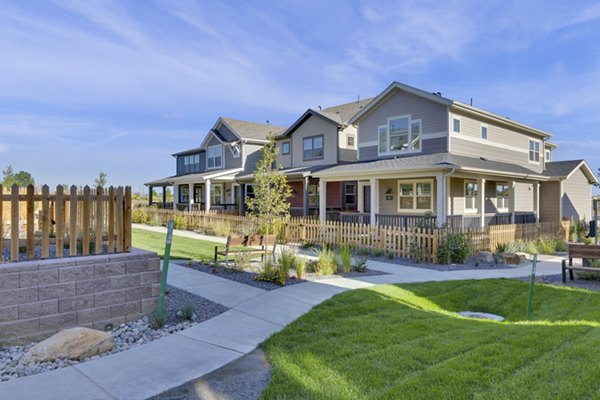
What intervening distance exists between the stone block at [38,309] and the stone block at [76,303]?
0.25ft

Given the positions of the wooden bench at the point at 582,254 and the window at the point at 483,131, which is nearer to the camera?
the wooden bench at the point at 582,254

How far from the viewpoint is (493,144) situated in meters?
21.1

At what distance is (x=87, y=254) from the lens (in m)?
6.23

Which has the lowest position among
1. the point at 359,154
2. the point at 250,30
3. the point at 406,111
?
the point at 359,154

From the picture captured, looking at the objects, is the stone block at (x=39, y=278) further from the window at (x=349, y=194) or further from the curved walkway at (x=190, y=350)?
the window at (x=349, y=194)

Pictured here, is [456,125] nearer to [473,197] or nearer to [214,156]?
[473,197]

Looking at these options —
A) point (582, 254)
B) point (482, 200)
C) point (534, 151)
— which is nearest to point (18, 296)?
point (582, 254)

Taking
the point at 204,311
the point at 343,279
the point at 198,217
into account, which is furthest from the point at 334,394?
the point at 198,217

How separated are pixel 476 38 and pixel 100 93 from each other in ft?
62.9

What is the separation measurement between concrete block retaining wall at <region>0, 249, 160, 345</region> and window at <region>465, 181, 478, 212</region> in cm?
1706

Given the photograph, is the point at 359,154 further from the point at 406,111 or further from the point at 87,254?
the point at 87,254

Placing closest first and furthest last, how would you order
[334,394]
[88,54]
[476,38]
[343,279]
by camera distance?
[334,394], [343,279], [88,54], [476,38]

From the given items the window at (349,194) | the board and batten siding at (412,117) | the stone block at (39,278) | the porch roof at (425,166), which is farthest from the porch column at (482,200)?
the stone block at (39,278)

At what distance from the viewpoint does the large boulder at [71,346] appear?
4.61 m
